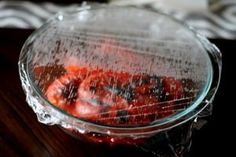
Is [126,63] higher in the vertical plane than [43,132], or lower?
higher

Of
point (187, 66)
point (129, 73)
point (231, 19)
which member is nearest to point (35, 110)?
point (129, 73)

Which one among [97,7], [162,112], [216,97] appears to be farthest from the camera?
[97,7]

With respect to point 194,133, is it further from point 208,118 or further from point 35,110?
point 35,110

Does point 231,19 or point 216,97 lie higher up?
point 231,19
